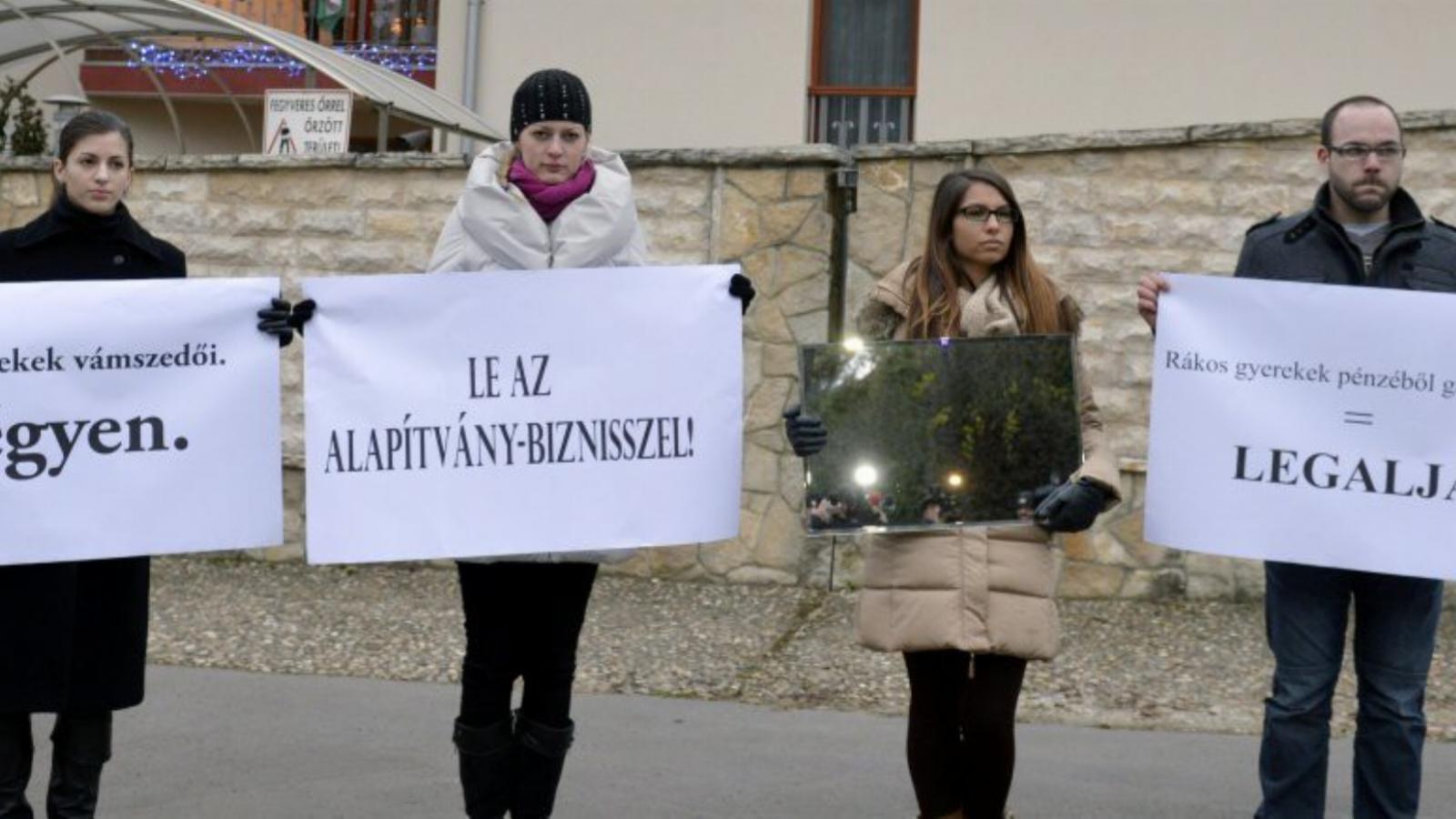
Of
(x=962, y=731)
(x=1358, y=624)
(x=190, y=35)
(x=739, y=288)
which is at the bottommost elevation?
(x=962, y=731)

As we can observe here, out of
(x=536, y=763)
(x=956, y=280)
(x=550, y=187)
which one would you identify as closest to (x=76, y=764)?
(x=536, y=763)

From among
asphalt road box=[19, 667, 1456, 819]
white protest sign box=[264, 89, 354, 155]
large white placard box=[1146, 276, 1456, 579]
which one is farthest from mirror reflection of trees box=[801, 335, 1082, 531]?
white protest sign box=[264, 89, 354, 155]

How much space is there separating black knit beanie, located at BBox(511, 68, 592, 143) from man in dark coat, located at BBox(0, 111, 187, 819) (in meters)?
0.94

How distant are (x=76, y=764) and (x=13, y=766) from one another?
0.14 metres

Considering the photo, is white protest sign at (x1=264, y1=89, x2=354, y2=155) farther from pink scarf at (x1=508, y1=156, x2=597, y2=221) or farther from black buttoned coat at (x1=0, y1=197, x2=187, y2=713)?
pink scarf at (x1=508, y1=156, x2=597, y2=221)

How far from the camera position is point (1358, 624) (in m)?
4.72

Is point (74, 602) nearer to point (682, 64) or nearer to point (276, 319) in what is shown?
point (276, 319)

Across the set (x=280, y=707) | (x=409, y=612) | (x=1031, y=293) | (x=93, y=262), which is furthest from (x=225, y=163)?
(x=1031, y=293)

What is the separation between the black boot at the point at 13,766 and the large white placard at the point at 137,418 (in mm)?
403

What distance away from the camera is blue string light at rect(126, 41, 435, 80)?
1658 cm

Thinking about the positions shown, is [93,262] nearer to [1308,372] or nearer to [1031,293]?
[1031,293]

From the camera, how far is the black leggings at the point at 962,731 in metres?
4.68

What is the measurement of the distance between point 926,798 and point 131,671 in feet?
6.30

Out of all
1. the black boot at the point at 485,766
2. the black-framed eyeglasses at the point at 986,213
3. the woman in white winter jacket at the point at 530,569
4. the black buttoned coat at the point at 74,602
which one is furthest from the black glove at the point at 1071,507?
the black buttoned coat at the point at 74,602
